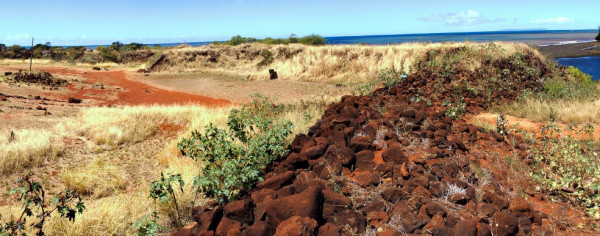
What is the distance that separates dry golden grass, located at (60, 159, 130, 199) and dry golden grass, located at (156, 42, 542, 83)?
8.98m

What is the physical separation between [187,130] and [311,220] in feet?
21.2

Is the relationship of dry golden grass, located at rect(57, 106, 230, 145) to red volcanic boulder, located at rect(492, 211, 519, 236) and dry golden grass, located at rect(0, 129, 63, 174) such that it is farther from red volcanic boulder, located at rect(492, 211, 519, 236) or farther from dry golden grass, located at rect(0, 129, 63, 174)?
red volcanic boulder, located at rect(492, 211, 519, 236)

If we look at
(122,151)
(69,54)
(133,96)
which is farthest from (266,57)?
(69,54)

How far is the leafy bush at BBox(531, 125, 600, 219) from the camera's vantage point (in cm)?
328

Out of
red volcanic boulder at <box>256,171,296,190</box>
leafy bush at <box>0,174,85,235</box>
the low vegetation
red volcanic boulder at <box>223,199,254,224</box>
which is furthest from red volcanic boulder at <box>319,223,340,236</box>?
the low vegetation

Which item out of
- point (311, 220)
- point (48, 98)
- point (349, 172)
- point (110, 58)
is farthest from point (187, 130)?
point (110, 58)

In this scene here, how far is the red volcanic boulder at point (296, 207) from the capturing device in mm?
2836

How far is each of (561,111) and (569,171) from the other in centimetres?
393

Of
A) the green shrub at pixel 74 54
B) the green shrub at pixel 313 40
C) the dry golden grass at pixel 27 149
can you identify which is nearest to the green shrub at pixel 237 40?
the green shrub at pixel 313 40

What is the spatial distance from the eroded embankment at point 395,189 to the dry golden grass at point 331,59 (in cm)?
707

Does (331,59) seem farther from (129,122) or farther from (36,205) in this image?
(36,205)

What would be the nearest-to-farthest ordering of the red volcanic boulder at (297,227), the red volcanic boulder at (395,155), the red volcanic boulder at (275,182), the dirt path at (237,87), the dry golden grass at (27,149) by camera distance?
the red volcanic boulder at (297,227) < the red volcanic boulder at (275,182) < the red volcanic boulder at (395,155) < the dry golden grass at (27,149) < the dirt path at (237,87)

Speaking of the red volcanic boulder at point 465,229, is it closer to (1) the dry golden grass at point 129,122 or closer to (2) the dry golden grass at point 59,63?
(1) the dry golden grass at point 129,122

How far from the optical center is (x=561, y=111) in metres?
6.98
